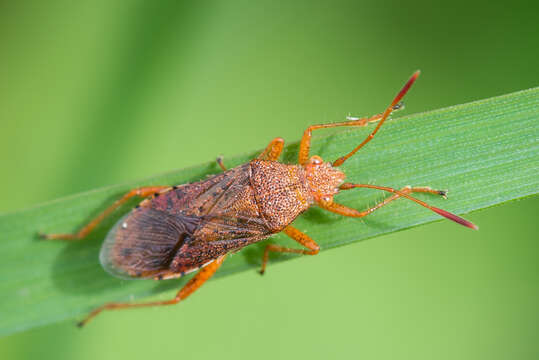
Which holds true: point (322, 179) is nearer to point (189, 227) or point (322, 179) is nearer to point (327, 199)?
point (327, 199)

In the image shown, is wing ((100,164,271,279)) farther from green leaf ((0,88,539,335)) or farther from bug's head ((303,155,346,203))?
bug's head ((303,155,346,203))

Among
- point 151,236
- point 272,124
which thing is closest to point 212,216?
point 151,236

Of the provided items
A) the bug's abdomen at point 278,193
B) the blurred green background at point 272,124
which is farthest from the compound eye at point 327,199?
the blurred green background at point 272,124

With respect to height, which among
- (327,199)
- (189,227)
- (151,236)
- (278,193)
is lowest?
(151,236)

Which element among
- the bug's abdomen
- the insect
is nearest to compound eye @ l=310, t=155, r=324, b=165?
the insect

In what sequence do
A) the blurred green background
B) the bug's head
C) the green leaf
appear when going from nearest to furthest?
the green leaf
the bug's head
the blurred green background

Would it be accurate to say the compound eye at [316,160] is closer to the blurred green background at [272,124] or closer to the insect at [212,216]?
the insect at [212,216]

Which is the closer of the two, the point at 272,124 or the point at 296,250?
the point at 296,250

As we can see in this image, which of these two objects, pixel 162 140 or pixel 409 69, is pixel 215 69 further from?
pixel 409 69
